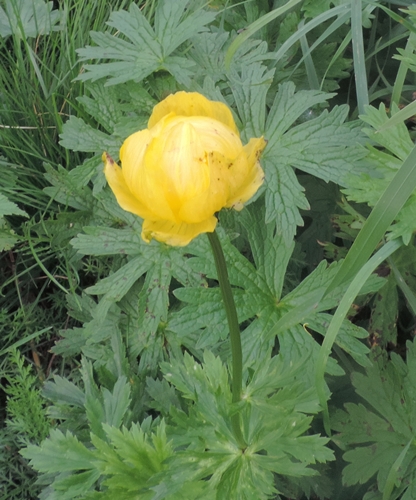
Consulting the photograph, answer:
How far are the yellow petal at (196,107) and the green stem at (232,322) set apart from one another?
18 centimetres

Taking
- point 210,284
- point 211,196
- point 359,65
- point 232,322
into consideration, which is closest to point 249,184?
point 211,196

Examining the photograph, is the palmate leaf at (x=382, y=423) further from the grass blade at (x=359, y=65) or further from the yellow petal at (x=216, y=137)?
the yellow petal at (x=216, y=137)

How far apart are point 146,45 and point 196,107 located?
0.63 m

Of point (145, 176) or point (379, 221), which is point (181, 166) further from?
point (379, 221)

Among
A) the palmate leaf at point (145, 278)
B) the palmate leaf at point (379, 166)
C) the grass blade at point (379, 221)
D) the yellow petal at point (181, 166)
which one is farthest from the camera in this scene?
→ the palmate leaf at point (145, 278)

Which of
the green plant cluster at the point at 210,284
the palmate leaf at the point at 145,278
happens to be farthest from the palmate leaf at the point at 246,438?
the palmate leaf at the point at 145,278

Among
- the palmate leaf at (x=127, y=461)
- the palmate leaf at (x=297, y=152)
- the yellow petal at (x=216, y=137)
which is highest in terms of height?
the yellow petal at (x=216, y=137)

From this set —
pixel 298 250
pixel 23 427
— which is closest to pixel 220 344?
pixel 298 250

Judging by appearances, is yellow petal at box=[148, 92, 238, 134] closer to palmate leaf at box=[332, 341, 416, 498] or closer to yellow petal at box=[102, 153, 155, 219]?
yellow petal at box=[102, 153, 155, 219]

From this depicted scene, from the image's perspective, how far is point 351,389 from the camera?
1361 mm

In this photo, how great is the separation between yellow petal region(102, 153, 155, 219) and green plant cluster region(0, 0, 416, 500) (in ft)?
1.18

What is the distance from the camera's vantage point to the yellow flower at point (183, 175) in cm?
66

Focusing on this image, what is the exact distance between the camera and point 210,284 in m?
1.45

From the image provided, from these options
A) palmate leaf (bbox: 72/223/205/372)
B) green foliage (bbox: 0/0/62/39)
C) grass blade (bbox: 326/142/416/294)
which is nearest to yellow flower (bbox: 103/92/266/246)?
grass blade (bbox: 326/142/416/294)
